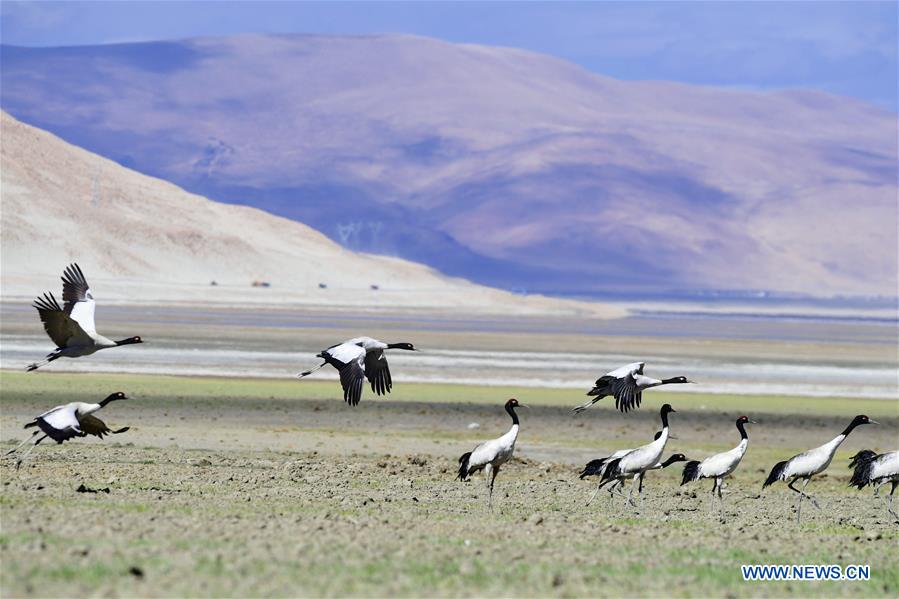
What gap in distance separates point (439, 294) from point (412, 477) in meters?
102

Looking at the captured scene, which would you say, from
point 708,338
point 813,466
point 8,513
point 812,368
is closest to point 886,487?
point 813,466

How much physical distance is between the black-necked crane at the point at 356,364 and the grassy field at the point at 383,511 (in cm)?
134

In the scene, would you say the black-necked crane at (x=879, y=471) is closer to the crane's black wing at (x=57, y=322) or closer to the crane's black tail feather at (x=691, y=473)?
the crane's black tail feather at (x=691, y=473)

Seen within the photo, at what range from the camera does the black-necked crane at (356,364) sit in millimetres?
19484

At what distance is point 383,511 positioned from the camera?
16.4 m

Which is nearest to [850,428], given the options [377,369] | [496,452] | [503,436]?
[503,436]

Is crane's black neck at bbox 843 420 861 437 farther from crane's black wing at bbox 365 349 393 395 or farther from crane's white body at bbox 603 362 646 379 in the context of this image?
crane's black wing at bbox 365 349 393 395

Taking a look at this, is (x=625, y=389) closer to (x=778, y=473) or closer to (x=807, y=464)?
(x=778, y=473)

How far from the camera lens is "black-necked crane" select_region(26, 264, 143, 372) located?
2055 centimetres

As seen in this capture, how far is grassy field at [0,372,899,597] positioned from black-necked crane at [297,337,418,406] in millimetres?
1341

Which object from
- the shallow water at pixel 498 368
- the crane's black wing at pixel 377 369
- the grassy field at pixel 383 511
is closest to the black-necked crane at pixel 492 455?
the grassy field at pixel 383 511

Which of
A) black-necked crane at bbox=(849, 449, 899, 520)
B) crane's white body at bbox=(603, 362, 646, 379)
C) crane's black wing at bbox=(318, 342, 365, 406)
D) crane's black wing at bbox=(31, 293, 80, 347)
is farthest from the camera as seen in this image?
crane's white body at bbox=(603, 362, 646, 379)

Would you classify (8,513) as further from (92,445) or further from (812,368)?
(812,368)

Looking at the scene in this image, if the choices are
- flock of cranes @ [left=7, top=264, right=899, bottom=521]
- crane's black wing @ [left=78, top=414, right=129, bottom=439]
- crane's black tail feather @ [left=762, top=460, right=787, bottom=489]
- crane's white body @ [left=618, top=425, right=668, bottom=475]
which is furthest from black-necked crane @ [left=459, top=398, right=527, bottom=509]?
crane's black wing @ [left=78, top=414, right=129, bottom=439]
